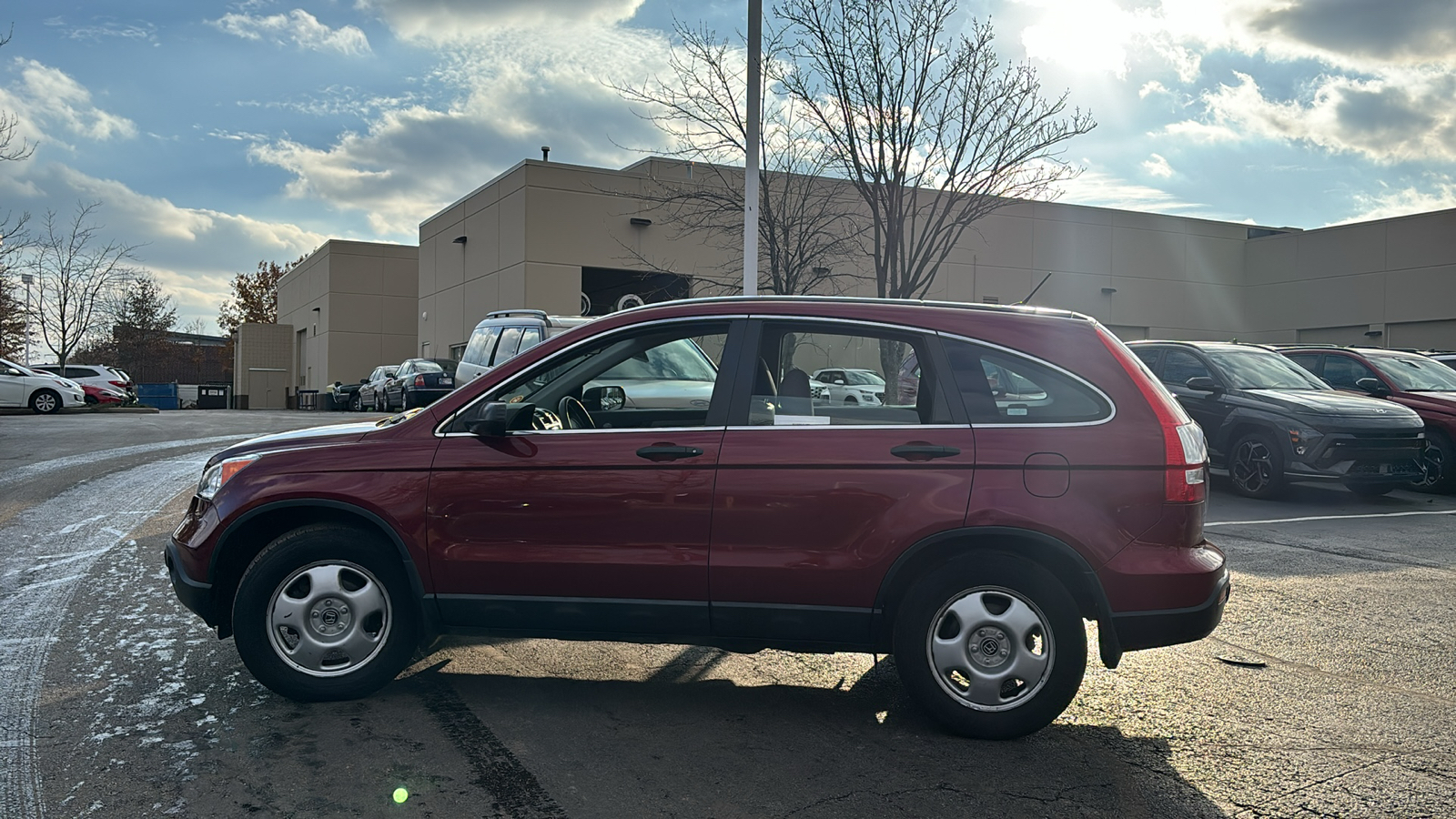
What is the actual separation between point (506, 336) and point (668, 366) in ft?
27.3

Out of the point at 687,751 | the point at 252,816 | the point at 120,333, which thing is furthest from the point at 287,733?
the point at 120,333

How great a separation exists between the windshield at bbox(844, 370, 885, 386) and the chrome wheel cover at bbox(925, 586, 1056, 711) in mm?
1586

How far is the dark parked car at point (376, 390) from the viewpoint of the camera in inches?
1437

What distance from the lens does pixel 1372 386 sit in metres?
13.8

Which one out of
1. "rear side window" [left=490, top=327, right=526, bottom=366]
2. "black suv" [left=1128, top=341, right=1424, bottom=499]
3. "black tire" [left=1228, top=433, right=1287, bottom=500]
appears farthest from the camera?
"rear side window" [left=490, top=327, right=526, bottom=366]

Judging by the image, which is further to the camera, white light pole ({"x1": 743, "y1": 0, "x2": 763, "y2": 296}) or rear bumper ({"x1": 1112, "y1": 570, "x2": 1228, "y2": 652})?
white light pole ({"x1": 743, "y1": 0, "x2": 763, "y2": 296})

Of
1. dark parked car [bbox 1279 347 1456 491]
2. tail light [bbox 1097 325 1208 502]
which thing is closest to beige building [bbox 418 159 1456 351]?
dark parked car [bbox 1279 347 1456 491]

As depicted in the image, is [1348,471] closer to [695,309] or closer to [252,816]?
[695,309]

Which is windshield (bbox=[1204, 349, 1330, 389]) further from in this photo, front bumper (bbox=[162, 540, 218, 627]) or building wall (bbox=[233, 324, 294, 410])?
building wall (bbox=[233, 324, 294, 410])

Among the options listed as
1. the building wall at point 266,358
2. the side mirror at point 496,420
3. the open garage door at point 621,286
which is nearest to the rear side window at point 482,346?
the side mirror at point 496,420

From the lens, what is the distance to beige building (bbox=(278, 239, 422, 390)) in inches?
2101

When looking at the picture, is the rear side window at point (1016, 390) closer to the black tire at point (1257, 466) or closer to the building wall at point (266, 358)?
the black tire at point (1257, 466)

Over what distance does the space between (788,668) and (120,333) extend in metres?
73.2

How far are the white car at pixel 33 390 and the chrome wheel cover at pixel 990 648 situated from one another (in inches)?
1289
